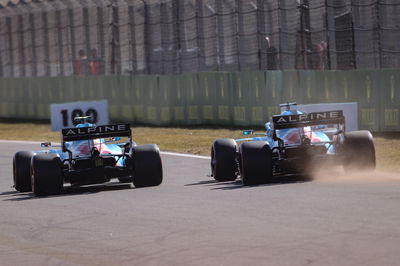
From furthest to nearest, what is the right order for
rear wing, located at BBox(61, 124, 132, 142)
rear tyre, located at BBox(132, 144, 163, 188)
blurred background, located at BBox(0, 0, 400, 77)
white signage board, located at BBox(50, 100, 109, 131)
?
blurred background, located at BBox(0, 0, 400, 77) → white signage board, located at BBox(50, 100, 109, 131) → rear wing, located at BBox(61, 124, 132, 142) → rear tyre, located at BBox(132, 144, 163, 188)

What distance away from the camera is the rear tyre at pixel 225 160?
1389 cm

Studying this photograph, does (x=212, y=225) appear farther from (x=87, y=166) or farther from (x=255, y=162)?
(x=87, y=166)

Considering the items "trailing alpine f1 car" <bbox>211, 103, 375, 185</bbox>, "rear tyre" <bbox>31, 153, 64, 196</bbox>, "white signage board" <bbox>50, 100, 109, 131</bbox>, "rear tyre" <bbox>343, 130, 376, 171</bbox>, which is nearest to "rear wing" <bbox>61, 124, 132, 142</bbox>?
"rear tyre" <bbox>31, 153, 64, 196</bbox>

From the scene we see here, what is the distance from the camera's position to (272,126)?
13453 mm

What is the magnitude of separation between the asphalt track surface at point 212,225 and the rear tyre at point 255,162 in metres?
0.21

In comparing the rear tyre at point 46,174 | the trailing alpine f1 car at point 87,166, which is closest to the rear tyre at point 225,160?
the trailing alpine f1 car at point 87,166

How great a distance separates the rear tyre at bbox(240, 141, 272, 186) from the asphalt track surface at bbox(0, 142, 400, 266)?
8.3 inches

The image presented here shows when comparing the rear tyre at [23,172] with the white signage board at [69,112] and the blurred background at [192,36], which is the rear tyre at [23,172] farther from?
the blurred background at [192,36]

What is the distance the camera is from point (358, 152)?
43.4 ft

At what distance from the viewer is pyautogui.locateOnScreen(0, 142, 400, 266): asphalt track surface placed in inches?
300

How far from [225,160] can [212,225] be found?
468 centimetres

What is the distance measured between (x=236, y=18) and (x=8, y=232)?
16.5 meters

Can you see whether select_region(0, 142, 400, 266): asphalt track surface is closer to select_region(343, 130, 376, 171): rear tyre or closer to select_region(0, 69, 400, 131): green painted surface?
select_region(343, 130, 376, 171): rear tyre

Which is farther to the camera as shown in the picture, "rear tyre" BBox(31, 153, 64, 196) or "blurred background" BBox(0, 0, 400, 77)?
"blurred background" BBox(0, 0, 400, 77)
